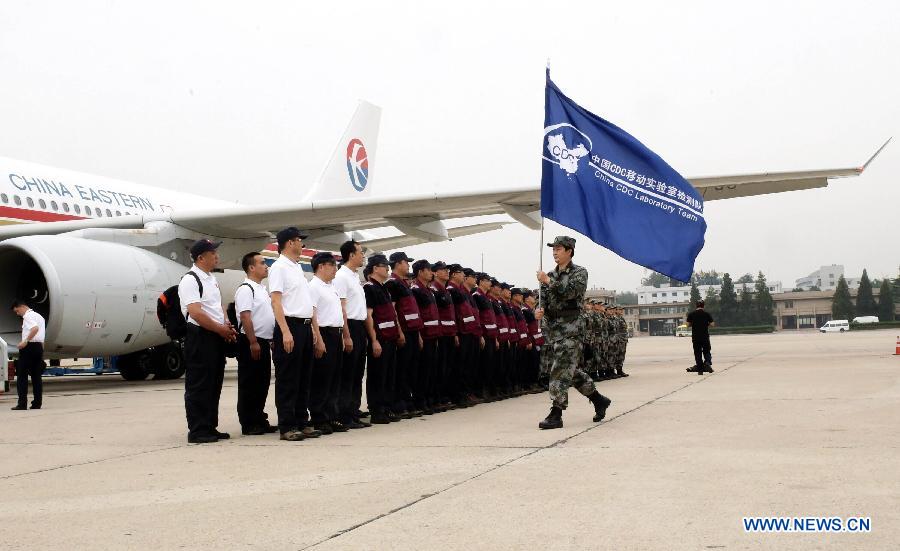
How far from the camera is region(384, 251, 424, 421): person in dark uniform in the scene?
26.5ft

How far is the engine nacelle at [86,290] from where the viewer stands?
36.2 ft

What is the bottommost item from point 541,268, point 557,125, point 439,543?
point 439,543

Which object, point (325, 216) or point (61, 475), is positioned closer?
point (61, 475)

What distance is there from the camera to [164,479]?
4.83m

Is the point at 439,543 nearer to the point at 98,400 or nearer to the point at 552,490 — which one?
the point at 552,490

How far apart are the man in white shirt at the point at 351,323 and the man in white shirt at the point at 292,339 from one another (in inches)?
19.7

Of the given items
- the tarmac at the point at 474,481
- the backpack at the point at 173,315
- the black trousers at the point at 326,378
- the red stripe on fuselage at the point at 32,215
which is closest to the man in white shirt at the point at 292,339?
the black trousers at the point at 326,378

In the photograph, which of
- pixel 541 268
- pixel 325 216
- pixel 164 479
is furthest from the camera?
pixel 325 216

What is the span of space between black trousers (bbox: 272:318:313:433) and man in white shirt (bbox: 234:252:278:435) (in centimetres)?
41

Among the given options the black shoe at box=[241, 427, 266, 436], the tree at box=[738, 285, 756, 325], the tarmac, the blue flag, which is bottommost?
the tarmac

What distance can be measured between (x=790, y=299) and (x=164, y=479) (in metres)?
138

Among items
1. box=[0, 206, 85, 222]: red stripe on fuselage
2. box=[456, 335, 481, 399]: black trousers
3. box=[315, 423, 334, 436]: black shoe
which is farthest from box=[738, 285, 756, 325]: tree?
box=[315, 423, 334, 436]: black shoe

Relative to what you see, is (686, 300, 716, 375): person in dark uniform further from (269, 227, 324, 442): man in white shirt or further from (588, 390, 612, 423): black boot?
(269, 227, 324, 442): man in white shirt

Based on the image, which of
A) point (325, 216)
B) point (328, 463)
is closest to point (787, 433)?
point (328, 463)
